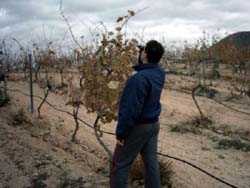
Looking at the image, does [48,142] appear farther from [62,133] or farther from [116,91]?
[116,91]

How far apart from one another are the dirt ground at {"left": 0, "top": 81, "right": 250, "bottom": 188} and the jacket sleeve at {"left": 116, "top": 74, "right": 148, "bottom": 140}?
165 cm

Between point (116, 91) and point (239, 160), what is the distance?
7.71 ft

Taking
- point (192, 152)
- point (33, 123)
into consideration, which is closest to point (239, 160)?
point (192, 152)

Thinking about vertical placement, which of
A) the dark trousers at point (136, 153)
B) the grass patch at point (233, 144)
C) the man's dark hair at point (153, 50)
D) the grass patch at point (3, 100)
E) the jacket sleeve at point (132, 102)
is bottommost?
the grass patch at point (233, 144)

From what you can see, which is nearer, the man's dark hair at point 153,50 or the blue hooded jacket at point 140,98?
the blue hooded jacket at point 140,98

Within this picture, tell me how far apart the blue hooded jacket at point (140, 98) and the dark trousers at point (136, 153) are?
0.10 meters

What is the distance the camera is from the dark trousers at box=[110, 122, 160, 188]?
11.9ft

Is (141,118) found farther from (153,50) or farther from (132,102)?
(153,50)

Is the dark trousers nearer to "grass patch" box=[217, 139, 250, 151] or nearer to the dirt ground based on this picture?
the dirt ground

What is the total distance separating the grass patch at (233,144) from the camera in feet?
21.9

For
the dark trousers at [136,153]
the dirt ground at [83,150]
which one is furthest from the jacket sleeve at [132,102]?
the dirt ground at [83,150]

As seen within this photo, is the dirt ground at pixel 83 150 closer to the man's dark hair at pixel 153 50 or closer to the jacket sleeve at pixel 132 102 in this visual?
the jacket sleeve at pixel 132 102

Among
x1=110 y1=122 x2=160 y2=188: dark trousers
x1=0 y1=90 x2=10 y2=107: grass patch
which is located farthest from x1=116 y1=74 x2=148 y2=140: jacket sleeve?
x1=0 y1=90 x2=10 y2=107: grass patch

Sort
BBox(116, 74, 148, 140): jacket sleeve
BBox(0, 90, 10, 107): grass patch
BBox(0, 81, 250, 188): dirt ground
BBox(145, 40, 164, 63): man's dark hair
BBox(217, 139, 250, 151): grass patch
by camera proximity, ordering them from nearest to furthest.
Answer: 1. BBox(116, 74, 148, 140): jacket sleeve
2. BBox(145, 40, 164, 63): man's dark hair
3. BBox(0, 81, 250, 188): dirt ground
4. BBox(217, 139, 250, 151): grass patch
5. BBox(0, 90, 10, 107): grass patch
